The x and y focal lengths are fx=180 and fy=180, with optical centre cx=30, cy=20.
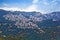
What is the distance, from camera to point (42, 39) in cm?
9631

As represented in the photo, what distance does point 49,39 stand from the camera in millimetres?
98188

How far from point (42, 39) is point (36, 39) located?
3.27 meters

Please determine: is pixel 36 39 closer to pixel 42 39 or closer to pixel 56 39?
pixel 42 39

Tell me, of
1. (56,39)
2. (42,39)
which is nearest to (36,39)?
(42,39)

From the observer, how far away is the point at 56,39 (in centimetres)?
9450

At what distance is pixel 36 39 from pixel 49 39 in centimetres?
723

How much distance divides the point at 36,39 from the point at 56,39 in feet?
35.2

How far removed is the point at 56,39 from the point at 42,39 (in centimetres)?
746

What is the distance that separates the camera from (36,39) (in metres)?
97.1
